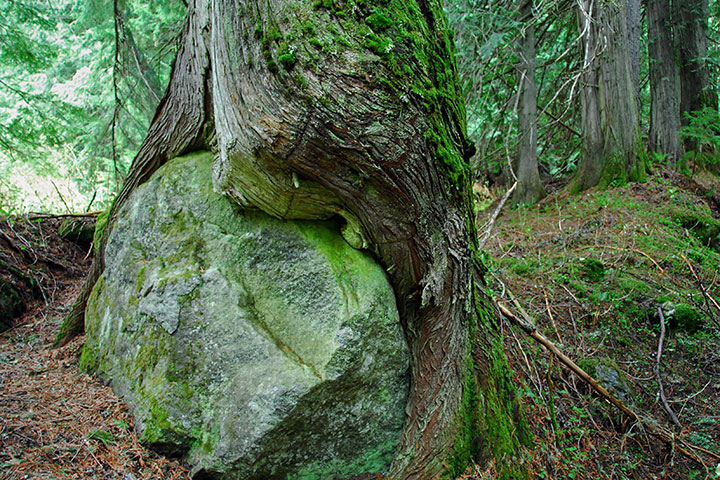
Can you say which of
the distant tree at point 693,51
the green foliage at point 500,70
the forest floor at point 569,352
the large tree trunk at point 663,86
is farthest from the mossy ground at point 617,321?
the distant tree at point 693,51

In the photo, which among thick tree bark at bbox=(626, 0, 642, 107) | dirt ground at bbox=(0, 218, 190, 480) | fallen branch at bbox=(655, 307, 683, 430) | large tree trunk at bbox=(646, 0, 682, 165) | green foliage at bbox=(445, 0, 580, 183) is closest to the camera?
dirt ground at bbox=(0, 218, 190, 480)

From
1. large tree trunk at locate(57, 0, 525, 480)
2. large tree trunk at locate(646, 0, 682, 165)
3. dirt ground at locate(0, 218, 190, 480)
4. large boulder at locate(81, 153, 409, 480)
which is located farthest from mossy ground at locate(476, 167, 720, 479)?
dirt ground at locate(0, 218, 190, 480)

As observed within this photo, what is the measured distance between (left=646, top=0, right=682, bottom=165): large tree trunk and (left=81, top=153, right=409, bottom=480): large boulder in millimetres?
8144

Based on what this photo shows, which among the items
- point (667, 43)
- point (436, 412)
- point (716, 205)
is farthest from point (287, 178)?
point (667, 43)

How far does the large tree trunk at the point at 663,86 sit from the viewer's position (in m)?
8.12

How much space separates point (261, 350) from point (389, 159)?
4.48 ft

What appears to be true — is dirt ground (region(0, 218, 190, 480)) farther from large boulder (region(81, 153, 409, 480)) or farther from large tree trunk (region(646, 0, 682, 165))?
large tree trunk (region(646, 0, 682, 165))

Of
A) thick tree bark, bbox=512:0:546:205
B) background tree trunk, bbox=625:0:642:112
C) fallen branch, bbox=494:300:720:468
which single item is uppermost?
background tree trunk, bbox=625:0:642:112

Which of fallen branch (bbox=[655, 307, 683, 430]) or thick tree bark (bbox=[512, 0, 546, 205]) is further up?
thick tree bark (bbox=[512, 0, 546, 205])

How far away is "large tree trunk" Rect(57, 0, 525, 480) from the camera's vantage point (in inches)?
78.8

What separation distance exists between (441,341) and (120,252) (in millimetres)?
2568

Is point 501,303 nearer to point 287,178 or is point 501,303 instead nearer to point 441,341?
point 441,341

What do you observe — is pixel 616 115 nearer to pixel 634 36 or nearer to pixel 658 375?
pixel 634 36

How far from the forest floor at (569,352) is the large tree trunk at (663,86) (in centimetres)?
252
